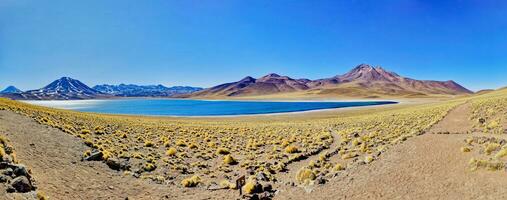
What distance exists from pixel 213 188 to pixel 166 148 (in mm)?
11599

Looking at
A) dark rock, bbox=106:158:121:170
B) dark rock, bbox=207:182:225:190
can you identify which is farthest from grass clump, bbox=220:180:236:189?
dark rock, bbox=106:158:121:170

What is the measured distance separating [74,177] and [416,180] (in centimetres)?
1510

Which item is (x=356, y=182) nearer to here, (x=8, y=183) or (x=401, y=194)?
(x=401, y=194)

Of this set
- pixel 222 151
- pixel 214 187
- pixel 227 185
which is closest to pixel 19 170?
pixel 214 187

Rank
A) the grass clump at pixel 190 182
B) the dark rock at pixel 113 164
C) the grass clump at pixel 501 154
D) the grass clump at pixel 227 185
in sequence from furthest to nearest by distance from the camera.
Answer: the dark rock at pixel 113 164
the grass clump at pixel 190 182
the grass clump at pixel 227 185
the grass clump at pixel 501 154

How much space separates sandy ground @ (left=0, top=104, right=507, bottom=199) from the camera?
12.0m

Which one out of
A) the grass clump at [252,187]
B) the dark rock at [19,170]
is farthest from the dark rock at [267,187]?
the dark rock at [19,170]

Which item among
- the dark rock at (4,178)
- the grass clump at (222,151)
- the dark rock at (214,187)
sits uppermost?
the dark rock at (4,178)

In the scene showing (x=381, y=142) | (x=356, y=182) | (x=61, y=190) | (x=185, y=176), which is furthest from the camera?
(x=381, y=142)

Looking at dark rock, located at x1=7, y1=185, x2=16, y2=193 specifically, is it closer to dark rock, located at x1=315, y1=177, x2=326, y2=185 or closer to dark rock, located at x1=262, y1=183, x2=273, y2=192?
dark rock, located at x1=262, y1=183, x2=273, y2=192

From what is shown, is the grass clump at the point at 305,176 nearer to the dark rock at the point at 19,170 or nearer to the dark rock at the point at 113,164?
the dark rock at the point at 113,164

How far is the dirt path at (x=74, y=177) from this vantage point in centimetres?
1215

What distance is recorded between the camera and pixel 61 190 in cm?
1162

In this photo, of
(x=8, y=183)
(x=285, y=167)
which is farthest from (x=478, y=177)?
(x=8, y=183)
